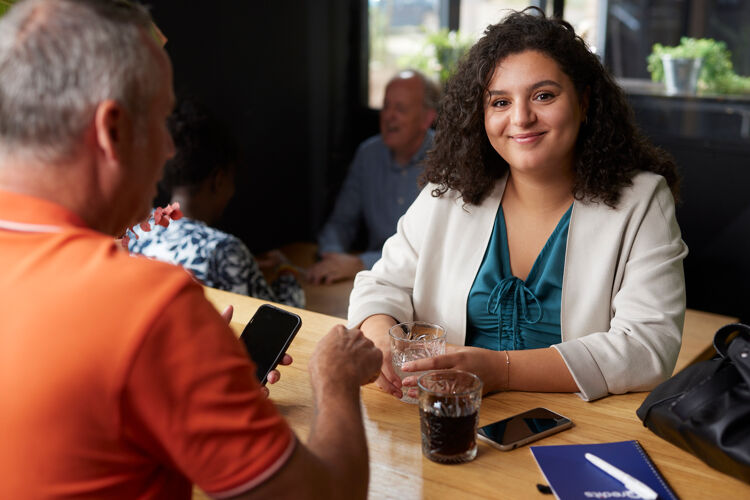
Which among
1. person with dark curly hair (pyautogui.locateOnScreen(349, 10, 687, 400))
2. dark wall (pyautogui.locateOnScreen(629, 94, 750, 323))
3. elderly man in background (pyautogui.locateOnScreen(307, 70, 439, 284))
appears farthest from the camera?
elderly man in background (pyautogui.locateOnScreen(307, 70, 439, 284))

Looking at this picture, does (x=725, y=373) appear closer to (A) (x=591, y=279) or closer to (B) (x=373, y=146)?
(A) (x=591, y=279)

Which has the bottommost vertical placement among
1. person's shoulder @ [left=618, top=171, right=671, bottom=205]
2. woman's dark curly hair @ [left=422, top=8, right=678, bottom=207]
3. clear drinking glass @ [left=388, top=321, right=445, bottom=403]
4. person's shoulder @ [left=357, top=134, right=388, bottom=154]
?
clear drinking glass @ [left=388, top=321, right=445, bottom=403]

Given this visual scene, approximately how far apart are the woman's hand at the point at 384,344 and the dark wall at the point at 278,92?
223cm

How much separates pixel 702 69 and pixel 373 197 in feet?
5.82

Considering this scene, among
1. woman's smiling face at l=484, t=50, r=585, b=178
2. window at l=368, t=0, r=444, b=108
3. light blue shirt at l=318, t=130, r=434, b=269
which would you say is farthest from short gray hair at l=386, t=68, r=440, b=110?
woman's smiling face at l=484, t=50, r=585, b=178

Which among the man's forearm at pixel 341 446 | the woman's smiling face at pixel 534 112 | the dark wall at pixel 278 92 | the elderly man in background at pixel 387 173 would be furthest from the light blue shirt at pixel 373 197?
the man's forearm at pixel 341 446

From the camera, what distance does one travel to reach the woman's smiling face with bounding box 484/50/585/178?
1.67 metres

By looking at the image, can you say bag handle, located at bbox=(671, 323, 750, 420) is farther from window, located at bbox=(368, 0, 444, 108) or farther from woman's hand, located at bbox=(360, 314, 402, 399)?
window, located at bbox=(368, 0, 444, 108)

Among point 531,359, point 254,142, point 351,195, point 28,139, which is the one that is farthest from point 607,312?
point 254,142

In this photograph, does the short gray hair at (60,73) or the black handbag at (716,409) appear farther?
the black handbag at (716,409)

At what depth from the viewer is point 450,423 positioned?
1.13m

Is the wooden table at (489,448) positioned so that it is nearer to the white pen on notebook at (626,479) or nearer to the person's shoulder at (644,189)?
the white pen on notebook at (626,479)

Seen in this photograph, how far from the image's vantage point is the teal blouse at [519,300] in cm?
169

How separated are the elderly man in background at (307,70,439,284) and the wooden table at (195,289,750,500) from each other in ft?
6.88
